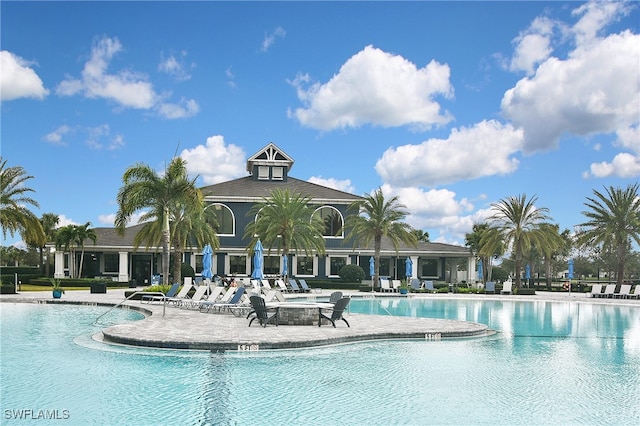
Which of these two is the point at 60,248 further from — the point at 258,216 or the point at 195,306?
the point at 195,306

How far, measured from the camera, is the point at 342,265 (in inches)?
1825

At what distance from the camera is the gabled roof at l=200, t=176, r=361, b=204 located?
45.4 metres

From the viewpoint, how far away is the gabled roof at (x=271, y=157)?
159 feet

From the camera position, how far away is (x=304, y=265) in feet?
152

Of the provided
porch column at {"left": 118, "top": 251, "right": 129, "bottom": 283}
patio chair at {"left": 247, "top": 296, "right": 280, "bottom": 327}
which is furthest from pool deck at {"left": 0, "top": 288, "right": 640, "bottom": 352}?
porch column at {"left": 118, "top": 251, "right": 129, "bottom": 283}

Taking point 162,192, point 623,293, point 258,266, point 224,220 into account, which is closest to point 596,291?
point 623,293

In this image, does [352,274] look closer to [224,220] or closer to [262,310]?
[224,220]

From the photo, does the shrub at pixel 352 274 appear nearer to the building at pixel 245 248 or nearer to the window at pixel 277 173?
the building at pixel 245 248

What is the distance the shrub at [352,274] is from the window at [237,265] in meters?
8.12

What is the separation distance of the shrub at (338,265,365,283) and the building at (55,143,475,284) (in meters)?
2.21

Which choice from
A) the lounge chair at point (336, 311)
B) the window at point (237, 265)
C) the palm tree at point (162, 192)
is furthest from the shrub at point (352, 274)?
the lounge chair at point (336, 311)

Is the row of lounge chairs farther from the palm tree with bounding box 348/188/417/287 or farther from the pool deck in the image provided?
the pool deck

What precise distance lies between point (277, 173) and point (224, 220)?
6402 millimetres

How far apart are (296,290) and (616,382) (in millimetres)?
26412
